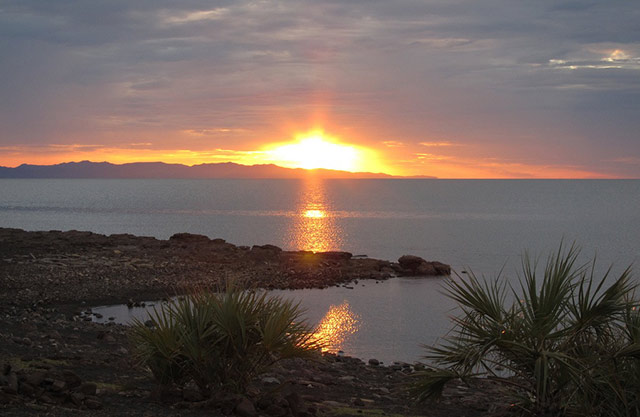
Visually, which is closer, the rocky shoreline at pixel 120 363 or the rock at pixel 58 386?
the rock at pixel 58 386

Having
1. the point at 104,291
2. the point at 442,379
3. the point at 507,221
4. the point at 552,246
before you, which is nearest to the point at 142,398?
the point at 442,379

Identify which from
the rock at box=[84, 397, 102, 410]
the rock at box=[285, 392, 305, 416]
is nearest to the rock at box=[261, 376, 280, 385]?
the rock at box=[285, 392, 305, 416]

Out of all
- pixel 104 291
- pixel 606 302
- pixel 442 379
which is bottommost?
pixel 104 291

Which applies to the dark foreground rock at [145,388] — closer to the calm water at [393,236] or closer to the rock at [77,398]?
the rock at [77,398]

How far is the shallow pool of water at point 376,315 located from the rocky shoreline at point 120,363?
1511 mm

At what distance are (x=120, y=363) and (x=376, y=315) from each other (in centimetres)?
1523

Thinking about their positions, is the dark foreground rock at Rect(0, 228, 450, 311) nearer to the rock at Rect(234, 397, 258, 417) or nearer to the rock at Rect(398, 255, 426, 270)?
the rock at Rect(398, 255, 426, 270)

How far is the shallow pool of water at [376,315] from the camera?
1981cm

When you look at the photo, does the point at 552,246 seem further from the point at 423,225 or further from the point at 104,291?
the point at 104,291

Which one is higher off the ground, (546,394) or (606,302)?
(606,302)

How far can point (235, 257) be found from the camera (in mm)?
36719

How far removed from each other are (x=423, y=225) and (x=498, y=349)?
261 feet

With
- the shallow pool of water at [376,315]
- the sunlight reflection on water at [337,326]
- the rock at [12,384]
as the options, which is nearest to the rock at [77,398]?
the rock at [12,384]

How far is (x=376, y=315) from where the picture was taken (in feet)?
83.3
